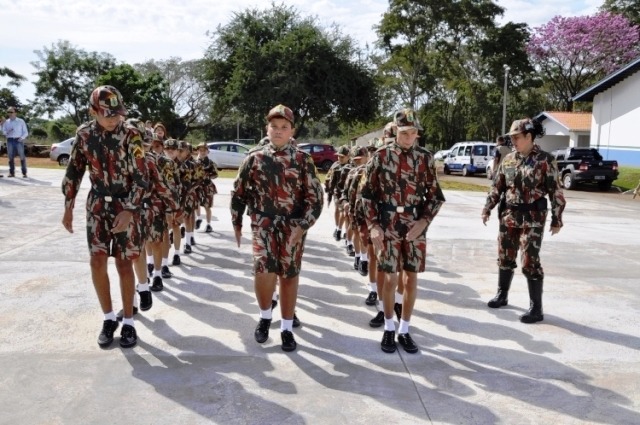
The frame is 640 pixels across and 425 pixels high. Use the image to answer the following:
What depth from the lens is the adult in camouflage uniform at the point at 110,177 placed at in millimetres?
4125

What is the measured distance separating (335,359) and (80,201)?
9426mm

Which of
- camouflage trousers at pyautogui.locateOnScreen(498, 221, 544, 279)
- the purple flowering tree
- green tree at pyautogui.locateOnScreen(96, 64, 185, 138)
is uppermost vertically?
the purple flowering tree

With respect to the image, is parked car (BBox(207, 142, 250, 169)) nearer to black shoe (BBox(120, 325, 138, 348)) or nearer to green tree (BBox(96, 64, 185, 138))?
green tree (BBox(96, 64, 185, 138))

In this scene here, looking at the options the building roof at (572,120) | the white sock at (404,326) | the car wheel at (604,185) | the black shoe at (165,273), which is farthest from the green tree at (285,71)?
the white sock at (404,326)

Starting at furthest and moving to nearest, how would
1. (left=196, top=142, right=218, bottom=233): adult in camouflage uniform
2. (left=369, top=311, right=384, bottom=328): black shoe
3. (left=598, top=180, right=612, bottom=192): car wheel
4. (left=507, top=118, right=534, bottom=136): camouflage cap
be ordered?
(left=598, top=180, right=612, bottom=192): car wheel, (left=196, top=142, right=218, bottom=233): adult in camouflage uniform, (left=507, top=118, right=534, bottom=136): camouflage cap, (left=369, top=311, right=384, bottom=328): black shoe

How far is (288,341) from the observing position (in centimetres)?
439

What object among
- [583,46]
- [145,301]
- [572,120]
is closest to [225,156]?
[145,301]

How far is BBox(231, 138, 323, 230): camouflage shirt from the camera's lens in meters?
4.24

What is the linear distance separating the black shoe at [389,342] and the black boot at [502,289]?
164cm

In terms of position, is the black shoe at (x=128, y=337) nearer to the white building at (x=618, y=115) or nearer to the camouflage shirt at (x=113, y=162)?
the camouflage shirt at (x=113, y=162)

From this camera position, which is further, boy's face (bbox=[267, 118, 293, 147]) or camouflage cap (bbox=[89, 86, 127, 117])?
boy's face (bbox=[267, 118, 293, 147])

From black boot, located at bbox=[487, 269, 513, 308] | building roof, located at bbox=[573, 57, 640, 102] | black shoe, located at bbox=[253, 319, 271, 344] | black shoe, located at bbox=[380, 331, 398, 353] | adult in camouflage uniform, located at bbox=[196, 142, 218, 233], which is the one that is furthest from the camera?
building roof, located at bbox=[573, 57, 640, 102]

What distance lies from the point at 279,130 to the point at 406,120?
0.94 meters

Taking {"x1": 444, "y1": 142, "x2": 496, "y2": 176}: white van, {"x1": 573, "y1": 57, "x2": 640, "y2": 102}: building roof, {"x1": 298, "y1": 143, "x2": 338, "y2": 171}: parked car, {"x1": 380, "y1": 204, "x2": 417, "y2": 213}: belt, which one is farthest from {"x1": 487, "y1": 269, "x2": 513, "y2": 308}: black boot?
{"x1": 573, "y1": 57, "x2": 640, "y2": 102}: building roof
